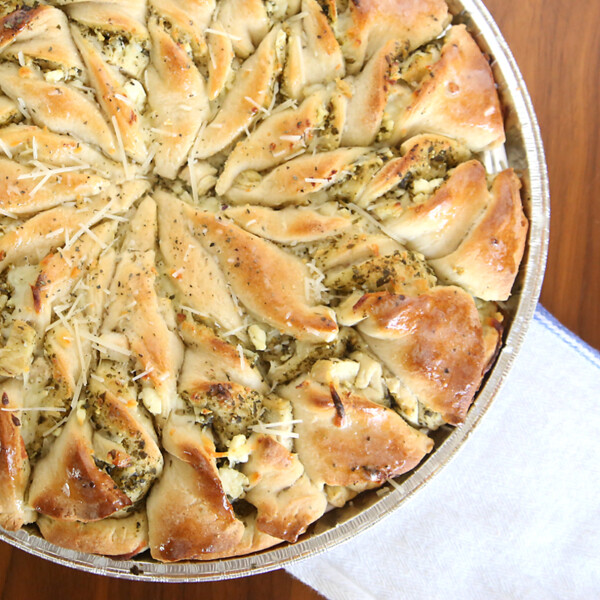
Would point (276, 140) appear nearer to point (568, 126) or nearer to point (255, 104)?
point (255, 104)

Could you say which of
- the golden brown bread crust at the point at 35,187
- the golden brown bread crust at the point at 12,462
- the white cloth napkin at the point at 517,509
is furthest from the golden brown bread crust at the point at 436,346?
the golden brown bread crust at the point at 12,462

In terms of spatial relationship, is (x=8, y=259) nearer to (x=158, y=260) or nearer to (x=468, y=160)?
(x=158, y=260)

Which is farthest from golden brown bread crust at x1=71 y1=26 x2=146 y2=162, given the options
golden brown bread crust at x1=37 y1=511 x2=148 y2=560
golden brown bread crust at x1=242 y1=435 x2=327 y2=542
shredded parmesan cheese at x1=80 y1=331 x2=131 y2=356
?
golden brown bread crust at x1=37 y1=511 x2=148 y2=560

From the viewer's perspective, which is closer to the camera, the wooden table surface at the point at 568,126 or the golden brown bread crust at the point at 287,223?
the golden brown bread crust at the point at 287,223

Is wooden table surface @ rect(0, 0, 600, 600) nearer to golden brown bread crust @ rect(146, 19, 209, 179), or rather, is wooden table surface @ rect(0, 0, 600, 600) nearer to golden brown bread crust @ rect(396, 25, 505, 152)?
golden brown bread crust @ rect(396, 25, 505, 152)

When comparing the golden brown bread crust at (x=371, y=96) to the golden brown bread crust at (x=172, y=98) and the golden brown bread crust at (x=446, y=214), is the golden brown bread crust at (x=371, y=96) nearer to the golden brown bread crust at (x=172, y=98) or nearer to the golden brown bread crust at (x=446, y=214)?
the golden brown bread crust at (x=446, y=214)

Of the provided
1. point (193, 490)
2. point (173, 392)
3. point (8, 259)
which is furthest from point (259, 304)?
point (8, 259)
